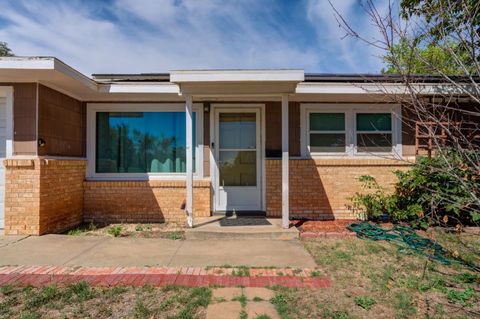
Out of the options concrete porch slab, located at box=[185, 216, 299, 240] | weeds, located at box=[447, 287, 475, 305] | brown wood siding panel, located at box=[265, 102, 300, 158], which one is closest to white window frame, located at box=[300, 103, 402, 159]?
brown wood siding panel, located at box=[265, 102, 300, 158]

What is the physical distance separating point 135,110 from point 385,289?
592 cm

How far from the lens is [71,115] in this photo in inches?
246

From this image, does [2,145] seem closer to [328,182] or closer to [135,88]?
[135,88]

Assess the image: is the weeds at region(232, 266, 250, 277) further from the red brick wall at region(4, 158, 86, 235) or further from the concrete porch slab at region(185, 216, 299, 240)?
the red brick wall at region(4, 158, 86, 235)

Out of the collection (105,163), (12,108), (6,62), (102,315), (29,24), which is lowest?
(102,315)

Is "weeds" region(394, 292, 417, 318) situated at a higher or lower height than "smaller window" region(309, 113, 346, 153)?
lower

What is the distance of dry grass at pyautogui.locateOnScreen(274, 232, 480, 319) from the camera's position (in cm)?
277

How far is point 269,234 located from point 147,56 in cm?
1152

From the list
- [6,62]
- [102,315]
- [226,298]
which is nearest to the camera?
[102,315]

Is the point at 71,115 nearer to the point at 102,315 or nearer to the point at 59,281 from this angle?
the point at 59,281

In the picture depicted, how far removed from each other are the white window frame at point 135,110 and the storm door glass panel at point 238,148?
49cm

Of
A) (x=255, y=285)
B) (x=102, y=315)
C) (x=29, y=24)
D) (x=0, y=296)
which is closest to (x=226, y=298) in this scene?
(x=255, y=285)

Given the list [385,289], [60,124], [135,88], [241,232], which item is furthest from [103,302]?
[135,88]

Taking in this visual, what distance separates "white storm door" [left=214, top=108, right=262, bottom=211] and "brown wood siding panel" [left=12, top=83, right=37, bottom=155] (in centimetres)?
347
